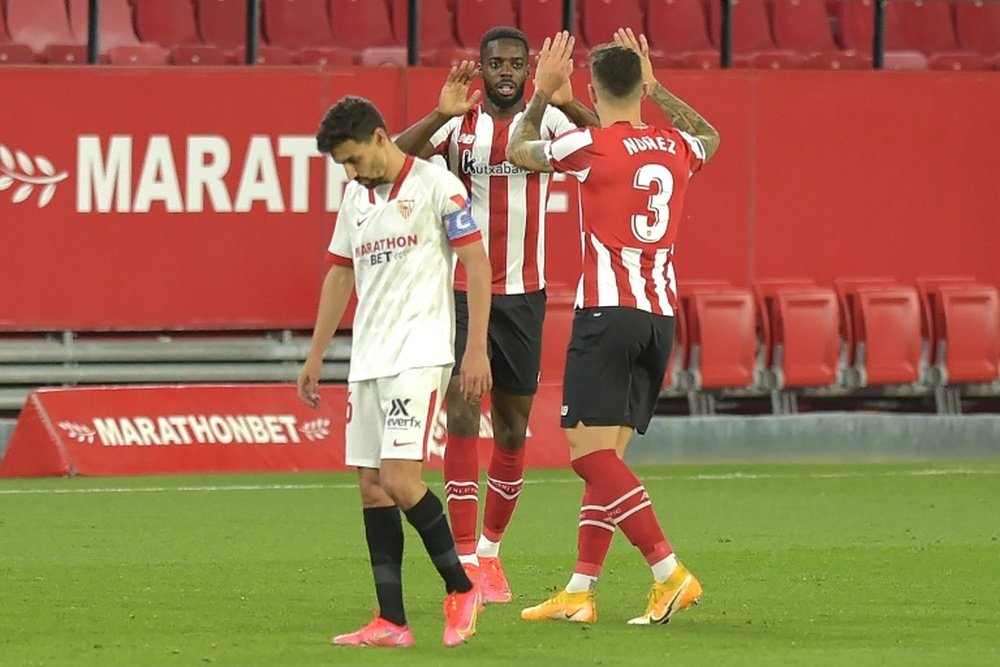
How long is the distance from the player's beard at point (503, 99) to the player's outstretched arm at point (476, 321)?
159 cm

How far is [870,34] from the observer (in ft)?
60.4

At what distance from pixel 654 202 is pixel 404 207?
1122 millimetres

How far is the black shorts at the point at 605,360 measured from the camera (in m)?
7.84

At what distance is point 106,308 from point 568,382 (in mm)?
8403

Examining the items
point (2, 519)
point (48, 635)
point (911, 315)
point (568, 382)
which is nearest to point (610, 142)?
point (568, 382)

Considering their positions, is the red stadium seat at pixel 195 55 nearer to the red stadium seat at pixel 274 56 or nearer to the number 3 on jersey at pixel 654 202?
the red stadium seat at pixel 274 56

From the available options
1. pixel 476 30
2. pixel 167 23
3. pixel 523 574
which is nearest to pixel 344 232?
pixel 523 574

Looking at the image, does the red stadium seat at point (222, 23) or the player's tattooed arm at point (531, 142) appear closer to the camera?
the player's tattooed arm at point (531, 142)

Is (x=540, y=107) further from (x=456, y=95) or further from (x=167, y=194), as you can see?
(x=167, y=194)

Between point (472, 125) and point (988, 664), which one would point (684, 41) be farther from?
point (988, 664)

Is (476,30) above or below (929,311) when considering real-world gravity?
above

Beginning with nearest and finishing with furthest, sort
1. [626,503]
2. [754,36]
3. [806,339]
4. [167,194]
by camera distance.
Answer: [626,503]
[167,194]
[806,339]
[754,36]

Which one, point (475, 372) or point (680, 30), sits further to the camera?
point (680, 30)

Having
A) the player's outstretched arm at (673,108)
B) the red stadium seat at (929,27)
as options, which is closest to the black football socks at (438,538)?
the player's outstretched arm at (673,108)
